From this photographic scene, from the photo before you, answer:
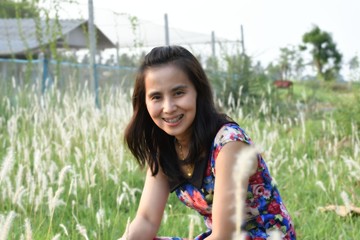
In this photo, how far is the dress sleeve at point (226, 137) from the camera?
1707mm

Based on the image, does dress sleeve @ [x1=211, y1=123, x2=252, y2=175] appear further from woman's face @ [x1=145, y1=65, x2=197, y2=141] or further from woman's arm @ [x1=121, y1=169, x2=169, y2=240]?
woman's arm @ [x1=121, y1=169, x2=169, y2=240]

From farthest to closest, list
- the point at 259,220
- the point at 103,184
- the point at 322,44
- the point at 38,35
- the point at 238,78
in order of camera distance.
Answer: the point at 322,44 < the point at 238,78 < the point at 38,35 < the point at 103,184 < the point at 259,220

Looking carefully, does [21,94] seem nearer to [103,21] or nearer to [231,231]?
[103,21]

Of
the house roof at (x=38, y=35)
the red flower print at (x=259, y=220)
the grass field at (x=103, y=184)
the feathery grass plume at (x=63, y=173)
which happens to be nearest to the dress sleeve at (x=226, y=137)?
the red flower print at (x=259, y=220)

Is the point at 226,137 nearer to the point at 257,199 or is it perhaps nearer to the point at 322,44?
the point at 257,199

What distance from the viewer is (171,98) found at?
5.84 ft

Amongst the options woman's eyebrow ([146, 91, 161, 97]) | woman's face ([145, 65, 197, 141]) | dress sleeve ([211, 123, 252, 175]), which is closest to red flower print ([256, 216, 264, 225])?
dress sleeve ([211, 123, 252, 175])

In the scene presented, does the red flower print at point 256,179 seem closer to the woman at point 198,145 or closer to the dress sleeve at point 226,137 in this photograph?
the woman at point 198,145

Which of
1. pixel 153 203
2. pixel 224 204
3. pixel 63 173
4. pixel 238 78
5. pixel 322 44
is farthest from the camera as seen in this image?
pixel 322 44

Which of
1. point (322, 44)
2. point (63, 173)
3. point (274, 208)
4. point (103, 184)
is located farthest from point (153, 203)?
point (322, 44)

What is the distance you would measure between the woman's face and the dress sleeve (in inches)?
4.3

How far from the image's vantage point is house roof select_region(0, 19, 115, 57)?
203 inches

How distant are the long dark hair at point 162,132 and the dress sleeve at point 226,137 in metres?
0.05

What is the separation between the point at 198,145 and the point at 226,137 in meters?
0.14
